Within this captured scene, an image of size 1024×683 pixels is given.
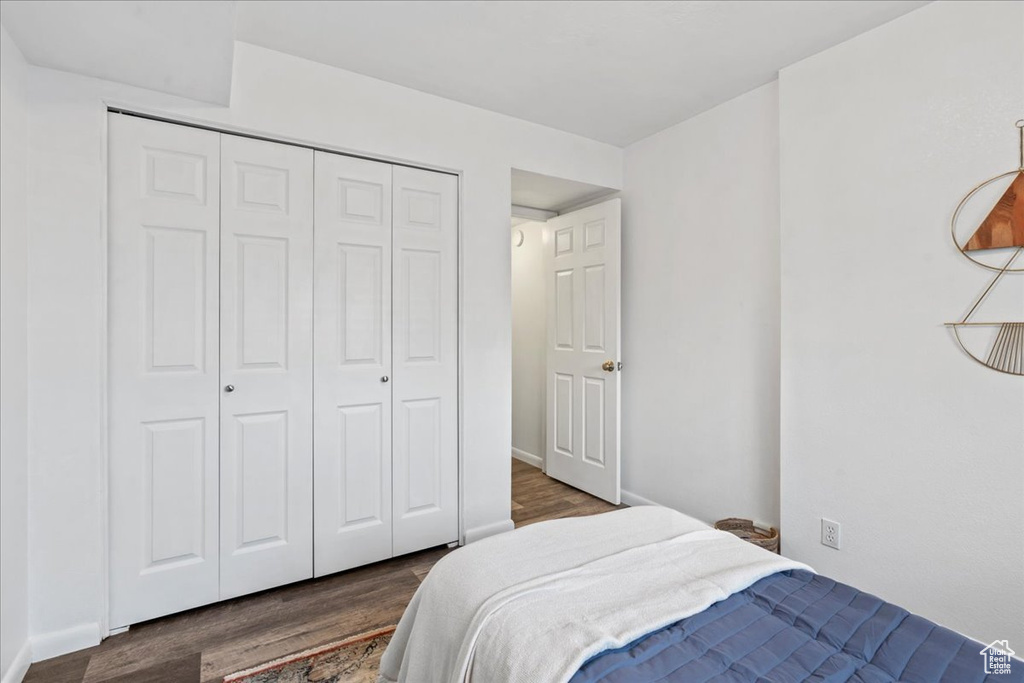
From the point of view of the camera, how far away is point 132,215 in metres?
2.02

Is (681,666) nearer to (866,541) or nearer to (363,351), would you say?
(866,541)

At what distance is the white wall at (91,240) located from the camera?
1836mm

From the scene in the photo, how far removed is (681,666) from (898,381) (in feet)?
5.52

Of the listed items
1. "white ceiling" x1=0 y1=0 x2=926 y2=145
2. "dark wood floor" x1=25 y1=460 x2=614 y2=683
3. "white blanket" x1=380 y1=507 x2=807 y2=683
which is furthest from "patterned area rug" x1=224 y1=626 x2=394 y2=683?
"white ceiling" x1=0 y1=0 x2=926 y2=145

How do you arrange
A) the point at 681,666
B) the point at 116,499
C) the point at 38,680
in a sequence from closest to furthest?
the point at 681,666 < the point at 38,680 < the point at 116,499

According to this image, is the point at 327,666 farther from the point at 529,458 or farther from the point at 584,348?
the point at 529,458

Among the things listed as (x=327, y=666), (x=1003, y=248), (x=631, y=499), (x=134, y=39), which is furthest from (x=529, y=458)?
(x=134, y=39)

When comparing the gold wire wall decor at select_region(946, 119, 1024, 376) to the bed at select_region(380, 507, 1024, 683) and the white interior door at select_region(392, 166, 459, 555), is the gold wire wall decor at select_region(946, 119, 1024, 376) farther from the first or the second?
the white interior door at select_region(392, 166, 459, 555)

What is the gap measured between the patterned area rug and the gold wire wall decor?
8.19ft

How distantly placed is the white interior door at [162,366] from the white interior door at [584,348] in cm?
232

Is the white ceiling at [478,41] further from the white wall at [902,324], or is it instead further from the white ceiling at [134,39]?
the white wall at [902,324]

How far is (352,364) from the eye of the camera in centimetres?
252

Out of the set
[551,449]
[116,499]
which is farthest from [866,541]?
[116,499]

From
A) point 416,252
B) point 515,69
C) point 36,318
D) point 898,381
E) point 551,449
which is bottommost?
point 551,449
